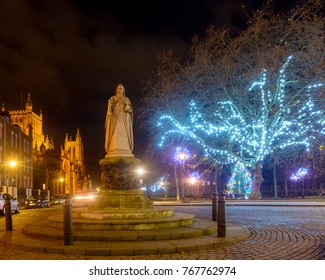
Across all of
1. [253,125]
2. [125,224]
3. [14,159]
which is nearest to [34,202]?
[14,159]

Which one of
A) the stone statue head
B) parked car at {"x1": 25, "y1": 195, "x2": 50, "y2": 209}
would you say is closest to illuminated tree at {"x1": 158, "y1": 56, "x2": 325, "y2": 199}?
parked car at {"x1": 25, "y1": 195, "x2": 50, "y2": 209}

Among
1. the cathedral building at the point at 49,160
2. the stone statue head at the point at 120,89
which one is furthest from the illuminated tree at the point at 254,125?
the cathedral building at the point at 49,160

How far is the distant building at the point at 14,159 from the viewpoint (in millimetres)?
48344

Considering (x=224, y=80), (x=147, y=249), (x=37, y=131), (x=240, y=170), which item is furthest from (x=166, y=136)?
(x=37, y=131)

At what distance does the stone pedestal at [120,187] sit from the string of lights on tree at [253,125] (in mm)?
17730

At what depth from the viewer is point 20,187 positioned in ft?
184

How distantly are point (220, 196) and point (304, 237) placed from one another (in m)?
2.45

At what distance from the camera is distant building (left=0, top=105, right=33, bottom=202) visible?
48.3 metres

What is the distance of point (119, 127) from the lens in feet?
49.0

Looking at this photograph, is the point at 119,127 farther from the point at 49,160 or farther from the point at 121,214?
the point at 49,160

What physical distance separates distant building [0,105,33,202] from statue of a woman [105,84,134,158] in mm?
31218

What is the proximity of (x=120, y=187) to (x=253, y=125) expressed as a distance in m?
20.1

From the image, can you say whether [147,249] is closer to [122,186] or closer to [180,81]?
[122,186]

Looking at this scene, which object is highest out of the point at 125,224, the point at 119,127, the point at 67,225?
the point at 119,127
